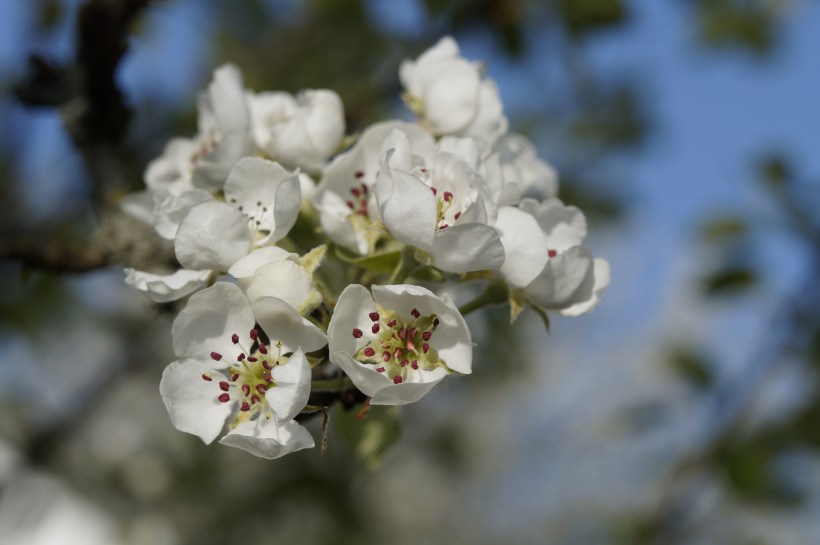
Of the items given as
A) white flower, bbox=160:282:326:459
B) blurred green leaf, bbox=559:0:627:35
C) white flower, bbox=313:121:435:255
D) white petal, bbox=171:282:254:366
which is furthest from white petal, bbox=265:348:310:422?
blurred green leaf, bbox=559:0:627:35

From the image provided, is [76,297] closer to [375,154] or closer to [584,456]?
[375,154]

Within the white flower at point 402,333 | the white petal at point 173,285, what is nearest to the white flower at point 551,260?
the white flower at point 402,333

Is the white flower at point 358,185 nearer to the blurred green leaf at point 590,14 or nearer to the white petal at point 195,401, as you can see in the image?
the white petal at point 195,401

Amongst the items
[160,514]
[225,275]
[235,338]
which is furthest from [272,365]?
[160,514]

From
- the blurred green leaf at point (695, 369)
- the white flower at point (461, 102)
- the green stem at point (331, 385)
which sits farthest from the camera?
the blurred green leaf at point (695, 369)

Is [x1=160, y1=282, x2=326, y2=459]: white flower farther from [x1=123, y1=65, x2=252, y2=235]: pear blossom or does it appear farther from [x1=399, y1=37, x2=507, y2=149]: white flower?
[x1=399, y1=37, x2=507, y2=149]: white flower

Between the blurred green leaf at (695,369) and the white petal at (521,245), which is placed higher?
the white petal at (521,245)

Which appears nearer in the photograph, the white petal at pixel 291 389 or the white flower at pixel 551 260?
Answer: the white petal at pixel 291 389

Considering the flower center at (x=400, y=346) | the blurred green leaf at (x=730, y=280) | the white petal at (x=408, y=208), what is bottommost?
the blurred green leaf at (x=730, y=280)
